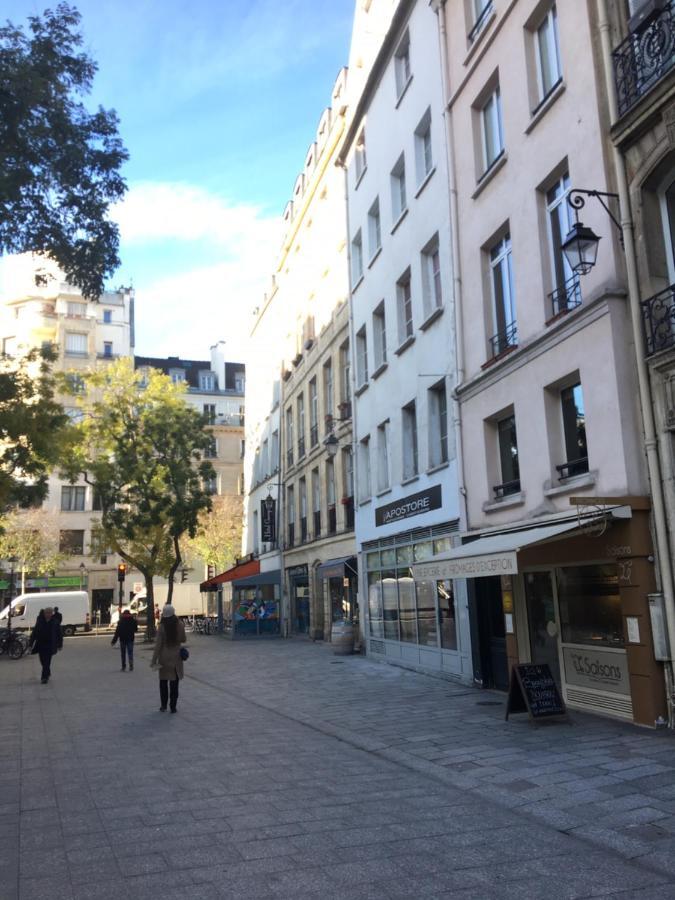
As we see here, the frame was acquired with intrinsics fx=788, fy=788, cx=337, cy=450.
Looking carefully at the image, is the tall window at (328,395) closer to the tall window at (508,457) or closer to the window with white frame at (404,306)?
the window with white frame at (404,306)

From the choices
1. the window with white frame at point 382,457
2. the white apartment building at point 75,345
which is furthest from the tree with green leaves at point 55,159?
the white apartment building at point 75,345

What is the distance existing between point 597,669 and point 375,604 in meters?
10.2

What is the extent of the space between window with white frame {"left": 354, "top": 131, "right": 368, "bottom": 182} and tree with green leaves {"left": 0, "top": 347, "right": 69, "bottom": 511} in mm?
10510

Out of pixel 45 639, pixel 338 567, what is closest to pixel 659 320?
pixel 45 639

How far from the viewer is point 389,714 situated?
11727 millimetres

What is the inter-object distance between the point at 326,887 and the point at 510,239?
459 inches

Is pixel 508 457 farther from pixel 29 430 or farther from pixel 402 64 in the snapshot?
pixel 402 64

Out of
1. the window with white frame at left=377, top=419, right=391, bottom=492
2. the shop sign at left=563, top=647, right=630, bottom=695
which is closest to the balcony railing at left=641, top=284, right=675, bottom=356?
the shop sign at left=563, top=647, right=630, bottom=695

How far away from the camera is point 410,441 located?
19172 mm

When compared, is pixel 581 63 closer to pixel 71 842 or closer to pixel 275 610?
pixel 71 842

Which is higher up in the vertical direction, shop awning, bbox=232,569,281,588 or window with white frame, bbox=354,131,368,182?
window with white frame, bbox=354,131,368,182

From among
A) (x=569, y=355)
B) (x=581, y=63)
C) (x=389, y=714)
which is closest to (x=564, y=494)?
(x=569, y=355)

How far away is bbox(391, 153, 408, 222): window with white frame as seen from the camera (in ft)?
66.6

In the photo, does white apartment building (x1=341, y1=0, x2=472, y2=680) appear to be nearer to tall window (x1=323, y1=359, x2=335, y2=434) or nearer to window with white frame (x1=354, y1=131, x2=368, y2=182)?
window with white frame (x1=354, y1=131, x2=368, y2=182)
